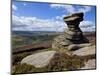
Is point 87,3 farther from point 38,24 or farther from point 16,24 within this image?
point 16,24

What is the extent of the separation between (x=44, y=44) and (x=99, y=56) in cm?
79

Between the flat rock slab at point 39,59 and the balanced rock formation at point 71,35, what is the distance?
0.13 metres

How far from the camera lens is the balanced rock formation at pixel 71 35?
2682mm

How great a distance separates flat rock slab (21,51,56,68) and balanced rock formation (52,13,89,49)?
5.0 inches

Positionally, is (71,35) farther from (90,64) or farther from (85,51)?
(90,64)

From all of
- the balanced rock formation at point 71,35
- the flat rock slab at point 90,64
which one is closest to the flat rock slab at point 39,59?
the balanced rock formation at point 71,35

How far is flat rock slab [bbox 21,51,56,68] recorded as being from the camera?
2.54 metres

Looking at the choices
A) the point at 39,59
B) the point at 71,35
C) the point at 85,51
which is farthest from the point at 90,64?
the point at 39,59

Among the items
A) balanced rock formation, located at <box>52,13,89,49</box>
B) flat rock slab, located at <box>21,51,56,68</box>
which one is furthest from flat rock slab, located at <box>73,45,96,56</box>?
flat rock slab, located at <box>21,51,56,68</box>

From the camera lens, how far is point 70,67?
8.87ft

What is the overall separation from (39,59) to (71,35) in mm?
520

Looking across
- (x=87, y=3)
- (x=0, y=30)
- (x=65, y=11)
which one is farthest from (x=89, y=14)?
(x=0, y=30)

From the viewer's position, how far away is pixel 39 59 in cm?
258

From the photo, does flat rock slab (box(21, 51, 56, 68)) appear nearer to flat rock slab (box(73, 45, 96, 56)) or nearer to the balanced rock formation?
the balanced rock formation
